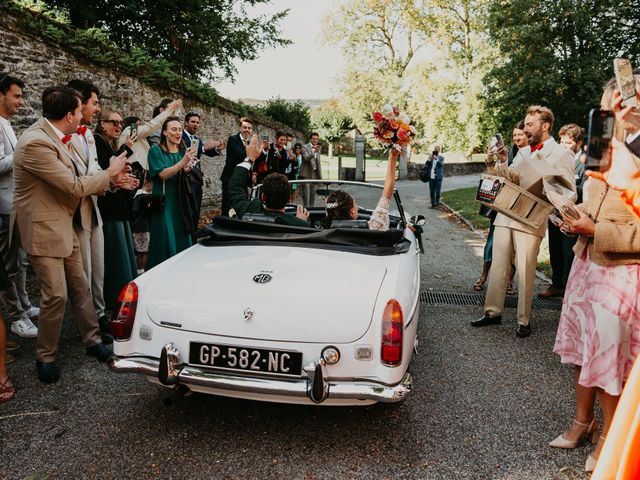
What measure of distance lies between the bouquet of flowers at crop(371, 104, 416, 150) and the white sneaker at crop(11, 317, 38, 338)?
147 inches

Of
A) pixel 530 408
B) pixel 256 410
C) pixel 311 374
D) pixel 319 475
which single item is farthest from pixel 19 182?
pixel 530 408

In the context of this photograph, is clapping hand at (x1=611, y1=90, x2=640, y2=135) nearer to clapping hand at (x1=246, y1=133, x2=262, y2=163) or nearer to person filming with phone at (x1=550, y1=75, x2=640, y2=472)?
person filming with phone at (x1=550, y1=75, x2=640, y2=472)

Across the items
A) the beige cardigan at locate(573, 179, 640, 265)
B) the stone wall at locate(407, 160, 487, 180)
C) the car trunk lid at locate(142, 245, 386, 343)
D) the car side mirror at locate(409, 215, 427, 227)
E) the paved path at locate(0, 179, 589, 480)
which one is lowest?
the paved path at locate(0, 179, 589, 480)

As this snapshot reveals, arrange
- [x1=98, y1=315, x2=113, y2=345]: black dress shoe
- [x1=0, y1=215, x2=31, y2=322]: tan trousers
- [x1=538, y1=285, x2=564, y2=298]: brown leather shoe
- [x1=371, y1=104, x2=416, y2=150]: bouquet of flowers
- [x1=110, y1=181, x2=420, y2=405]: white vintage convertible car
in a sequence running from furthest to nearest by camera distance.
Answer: [x1=538, y1=285, x2=564, y2=298]: brown leather shoe
[x1=0, y1=215, x2=31, y2=322]: tan trousers
[x1=98, y1=315, x2=113, y2=345]: black dress shoe
[x1=371, y1=104, x2=416, y2=150]: bouquet of flowers
[x1=110, y1=181, x2=420, y2=405]: white vintage convertible car

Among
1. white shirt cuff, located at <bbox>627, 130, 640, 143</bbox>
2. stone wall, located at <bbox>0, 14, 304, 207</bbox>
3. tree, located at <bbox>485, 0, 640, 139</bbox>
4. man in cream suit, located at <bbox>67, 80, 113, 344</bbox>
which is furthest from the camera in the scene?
tree, located at <bbox>485, 0, 640, 139</bbox>

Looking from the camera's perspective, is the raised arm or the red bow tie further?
the red bow tie

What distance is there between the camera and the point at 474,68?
31.7m

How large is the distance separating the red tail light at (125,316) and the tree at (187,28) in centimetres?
1165

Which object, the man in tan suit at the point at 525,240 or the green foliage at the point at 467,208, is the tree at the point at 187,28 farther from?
the man in tan suit at the point at 525,240

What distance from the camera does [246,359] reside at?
8.41 feet

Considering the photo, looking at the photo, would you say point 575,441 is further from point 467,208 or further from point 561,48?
point 561,48

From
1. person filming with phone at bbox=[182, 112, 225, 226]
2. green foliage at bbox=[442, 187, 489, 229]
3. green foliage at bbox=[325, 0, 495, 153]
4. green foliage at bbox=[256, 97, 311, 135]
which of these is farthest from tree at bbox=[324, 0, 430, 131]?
person filming with phone at bbox=[182, 112, 225, 226]

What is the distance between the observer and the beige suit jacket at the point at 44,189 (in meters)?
3.38

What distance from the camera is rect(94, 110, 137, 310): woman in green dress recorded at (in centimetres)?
455
